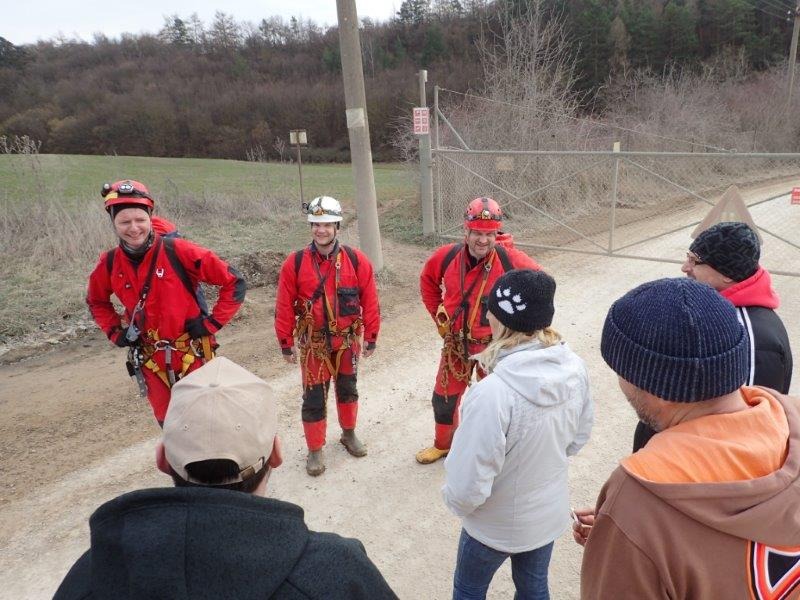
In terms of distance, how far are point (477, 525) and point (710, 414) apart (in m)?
1.40

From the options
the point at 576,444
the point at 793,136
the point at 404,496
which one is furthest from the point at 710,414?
the point at 793,136

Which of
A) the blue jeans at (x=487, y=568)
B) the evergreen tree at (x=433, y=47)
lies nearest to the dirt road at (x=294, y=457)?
the blue jeans at (x=487, y=568)

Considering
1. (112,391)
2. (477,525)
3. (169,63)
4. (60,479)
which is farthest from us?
(169,63)

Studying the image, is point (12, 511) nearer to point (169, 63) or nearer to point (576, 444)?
point (576, 444)

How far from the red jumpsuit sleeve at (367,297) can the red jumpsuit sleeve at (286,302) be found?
0.51 meters

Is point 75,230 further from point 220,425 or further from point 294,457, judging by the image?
point 220,425

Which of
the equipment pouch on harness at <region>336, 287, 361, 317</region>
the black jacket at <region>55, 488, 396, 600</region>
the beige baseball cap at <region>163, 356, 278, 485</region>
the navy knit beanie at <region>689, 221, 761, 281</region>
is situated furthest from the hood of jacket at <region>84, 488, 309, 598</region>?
the equipment pouch on harness at <region>336, 287, 361, 317</region>

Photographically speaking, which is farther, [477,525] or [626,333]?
[477,525]

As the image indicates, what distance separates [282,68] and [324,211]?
81.7 m

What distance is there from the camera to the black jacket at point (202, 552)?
3.60 ft

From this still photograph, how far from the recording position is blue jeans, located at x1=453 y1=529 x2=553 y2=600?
244 centimetres

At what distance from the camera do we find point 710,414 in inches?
49.8

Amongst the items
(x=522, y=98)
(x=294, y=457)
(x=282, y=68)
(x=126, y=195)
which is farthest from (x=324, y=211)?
(x=282, y=68)

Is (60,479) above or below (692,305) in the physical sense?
below
